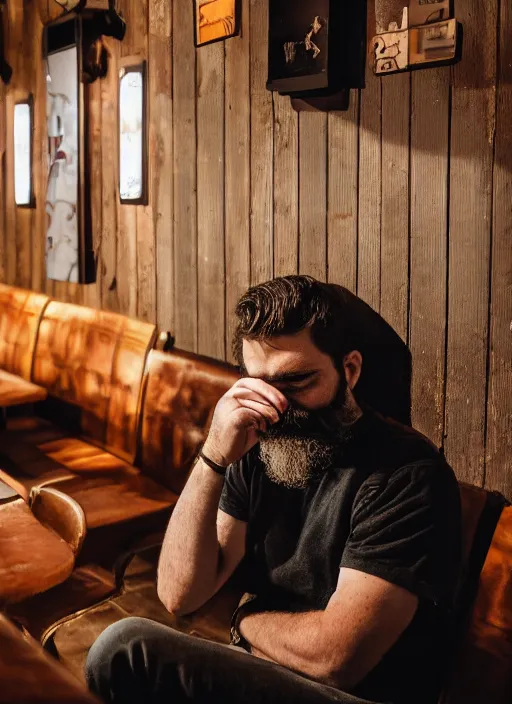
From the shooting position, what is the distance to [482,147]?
227cm

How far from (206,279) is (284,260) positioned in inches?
21.7

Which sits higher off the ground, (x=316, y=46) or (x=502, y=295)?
(x=316, y=46)

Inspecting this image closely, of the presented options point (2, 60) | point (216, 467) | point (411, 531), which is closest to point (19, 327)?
point (2, 60)

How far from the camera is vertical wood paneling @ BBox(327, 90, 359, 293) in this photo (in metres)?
2.68

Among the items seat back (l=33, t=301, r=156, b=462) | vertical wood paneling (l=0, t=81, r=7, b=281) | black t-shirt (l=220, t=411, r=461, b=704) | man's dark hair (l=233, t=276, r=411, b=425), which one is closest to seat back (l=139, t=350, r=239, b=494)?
seat back (l=33, t=301, r=156, b=462)

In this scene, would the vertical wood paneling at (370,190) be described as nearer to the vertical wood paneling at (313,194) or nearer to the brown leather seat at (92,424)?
the vertical wood paneling at (313,194)

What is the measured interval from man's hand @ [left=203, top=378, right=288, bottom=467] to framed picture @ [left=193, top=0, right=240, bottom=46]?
6.17 feet

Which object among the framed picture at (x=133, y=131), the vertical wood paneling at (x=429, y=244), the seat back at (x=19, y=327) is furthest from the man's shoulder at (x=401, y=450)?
the seat back at (x=19, y=327)

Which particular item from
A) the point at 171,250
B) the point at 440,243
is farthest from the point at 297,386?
the point at 171,250

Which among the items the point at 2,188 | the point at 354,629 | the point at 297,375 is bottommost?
the point at 354,629

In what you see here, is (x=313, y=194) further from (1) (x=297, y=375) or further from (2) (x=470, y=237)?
(1) (x=297, y=375)

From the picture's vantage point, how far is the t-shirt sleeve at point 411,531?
1593 millimetres

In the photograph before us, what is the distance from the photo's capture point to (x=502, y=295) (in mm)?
2250

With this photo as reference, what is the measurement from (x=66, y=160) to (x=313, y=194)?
6.86 feet
